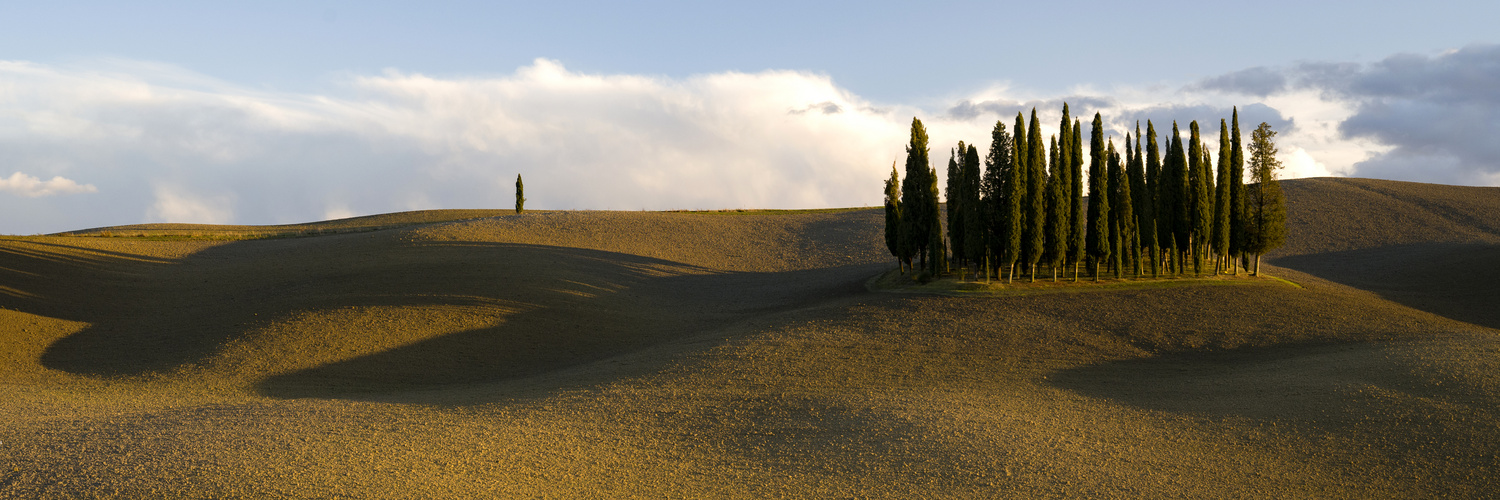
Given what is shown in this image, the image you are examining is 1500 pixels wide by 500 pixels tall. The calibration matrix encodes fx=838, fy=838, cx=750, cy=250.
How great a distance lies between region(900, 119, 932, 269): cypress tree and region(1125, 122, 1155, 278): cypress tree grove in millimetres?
7814

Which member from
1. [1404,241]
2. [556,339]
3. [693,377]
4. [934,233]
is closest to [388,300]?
[556,339]

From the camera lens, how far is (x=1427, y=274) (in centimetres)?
3769

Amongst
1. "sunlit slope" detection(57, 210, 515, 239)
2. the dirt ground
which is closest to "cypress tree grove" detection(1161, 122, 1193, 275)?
the dirt ground

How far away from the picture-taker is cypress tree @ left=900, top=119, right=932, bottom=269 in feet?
107

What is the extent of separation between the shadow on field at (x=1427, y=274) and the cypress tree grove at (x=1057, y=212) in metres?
12.6

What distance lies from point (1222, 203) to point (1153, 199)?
327 centimetres

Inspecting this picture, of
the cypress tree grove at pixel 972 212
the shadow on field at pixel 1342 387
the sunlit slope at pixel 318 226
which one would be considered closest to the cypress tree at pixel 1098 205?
the cypress tree grove at pixel 972 212

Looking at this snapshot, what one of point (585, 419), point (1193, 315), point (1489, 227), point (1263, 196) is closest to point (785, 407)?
point (585, 419)

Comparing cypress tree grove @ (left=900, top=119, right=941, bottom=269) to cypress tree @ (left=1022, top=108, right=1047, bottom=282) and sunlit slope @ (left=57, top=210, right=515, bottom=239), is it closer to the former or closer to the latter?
cypress tree @ (left=1022, top=108, right=1047, bottom=282)

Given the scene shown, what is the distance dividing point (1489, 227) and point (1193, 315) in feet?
131

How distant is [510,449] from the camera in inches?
524

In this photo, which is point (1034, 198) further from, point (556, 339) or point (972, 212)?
point (556, 339)

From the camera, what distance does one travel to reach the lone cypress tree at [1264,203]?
108 ft

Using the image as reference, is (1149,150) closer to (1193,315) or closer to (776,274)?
(1193,315)
